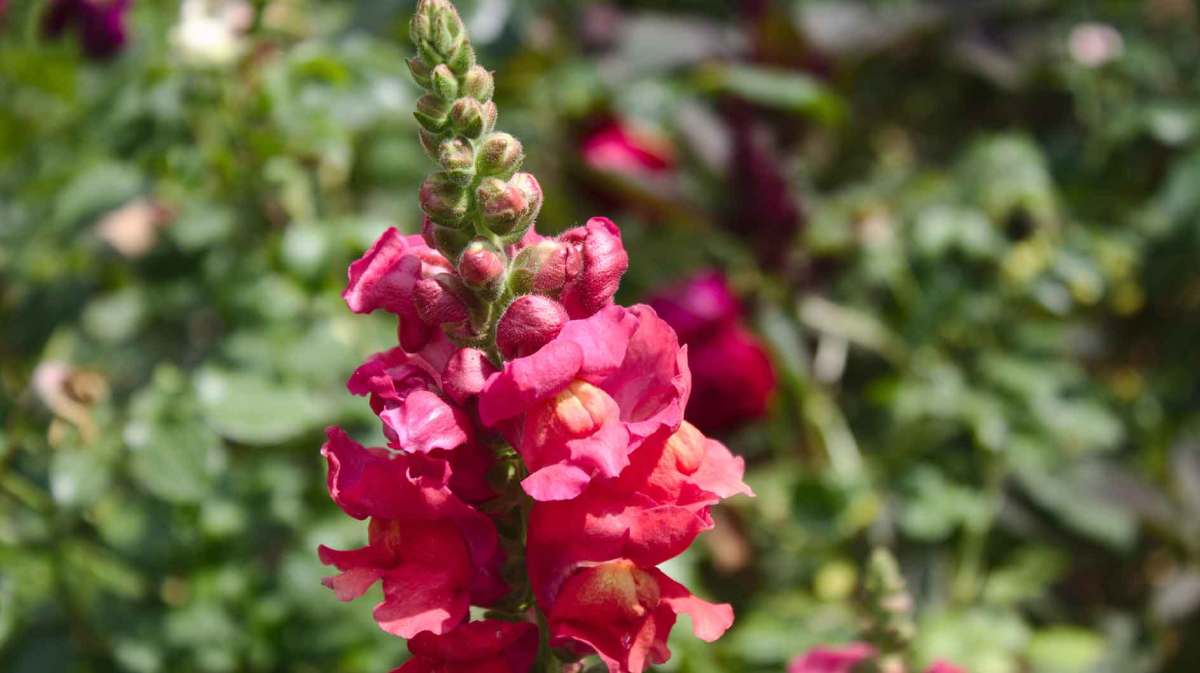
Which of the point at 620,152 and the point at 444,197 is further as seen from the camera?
the point at 620,152

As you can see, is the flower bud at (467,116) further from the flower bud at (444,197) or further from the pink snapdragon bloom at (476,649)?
the pink snapdragon bloom at (476,649)

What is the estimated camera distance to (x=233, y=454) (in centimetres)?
160

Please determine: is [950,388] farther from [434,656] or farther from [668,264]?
[434,656]

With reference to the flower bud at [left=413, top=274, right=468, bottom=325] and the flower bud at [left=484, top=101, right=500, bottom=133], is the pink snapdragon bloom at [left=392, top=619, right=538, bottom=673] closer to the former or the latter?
the flower bud at [left=413, top=274, right=468, bottom=325]

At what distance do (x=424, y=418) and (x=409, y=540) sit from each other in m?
0.08

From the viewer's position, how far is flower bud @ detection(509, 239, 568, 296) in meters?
0.73

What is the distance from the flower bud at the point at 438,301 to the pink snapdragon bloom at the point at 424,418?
4cm

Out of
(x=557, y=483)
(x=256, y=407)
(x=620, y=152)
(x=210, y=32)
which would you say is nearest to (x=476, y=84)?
(x=557, y=483)

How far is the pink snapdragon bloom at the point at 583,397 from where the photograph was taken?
2.16 feet

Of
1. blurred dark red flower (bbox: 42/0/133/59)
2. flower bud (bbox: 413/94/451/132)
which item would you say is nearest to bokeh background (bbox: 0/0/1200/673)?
blurred dark red flower (bbox: 42/0/133/59)

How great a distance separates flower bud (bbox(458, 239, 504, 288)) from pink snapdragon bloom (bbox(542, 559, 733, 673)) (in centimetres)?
17

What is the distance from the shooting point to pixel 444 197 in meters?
0.70

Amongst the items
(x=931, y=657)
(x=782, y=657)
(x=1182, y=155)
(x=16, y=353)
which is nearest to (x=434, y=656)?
(x=782, y=657)

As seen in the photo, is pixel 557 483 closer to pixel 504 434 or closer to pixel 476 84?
pixel 504 434
